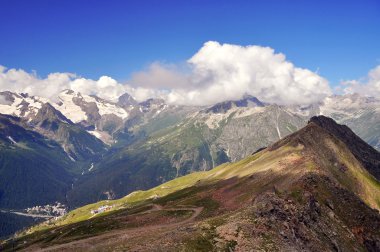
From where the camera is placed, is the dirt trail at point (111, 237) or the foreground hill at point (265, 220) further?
the dirt trail at point (111, 237)

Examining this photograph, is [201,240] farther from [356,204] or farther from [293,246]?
[356,204]

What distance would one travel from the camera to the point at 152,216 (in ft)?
492

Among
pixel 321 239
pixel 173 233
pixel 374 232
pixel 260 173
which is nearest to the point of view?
pixel 173 233

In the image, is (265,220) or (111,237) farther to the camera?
(111,237)

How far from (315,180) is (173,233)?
73469mm

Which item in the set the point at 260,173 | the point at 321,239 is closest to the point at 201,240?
the point at 321,239

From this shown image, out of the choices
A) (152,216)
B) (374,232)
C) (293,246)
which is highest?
(152,216)

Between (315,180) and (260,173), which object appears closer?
(315,180)

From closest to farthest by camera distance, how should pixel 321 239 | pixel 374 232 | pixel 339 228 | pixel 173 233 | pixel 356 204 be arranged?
pixel 173 233 < pixel 321 239 < pixel 339 228 < pixel 374 232 < pixel 356 204

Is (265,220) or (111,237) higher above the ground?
(111,237)

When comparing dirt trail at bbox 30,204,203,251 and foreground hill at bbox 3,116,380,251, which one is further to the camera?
dirt trail at bbox 30,204,203,251

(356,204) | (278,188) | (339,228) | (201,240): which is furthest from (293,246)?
(356,204)

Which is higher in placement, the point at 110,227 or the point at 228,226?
the point at 110,227

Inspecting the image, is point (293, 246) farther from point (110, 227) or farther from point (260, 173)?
point (260, 173)
